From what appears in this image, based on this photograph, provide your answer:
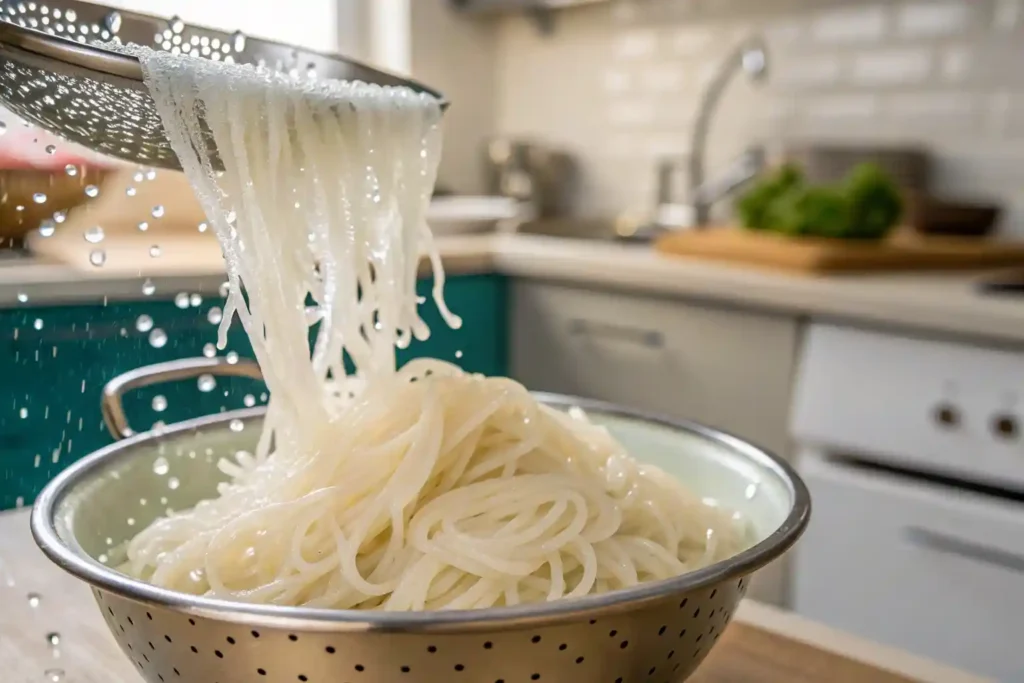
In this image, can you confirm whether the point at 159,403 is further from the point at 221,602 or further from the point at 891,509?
the point at 891,509

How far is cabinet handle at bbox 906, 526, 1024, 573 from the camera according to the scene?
124cm

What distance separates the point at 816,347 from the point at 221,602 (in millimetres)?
1165

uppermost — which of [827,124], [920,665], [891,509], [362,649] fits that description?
[827,124]

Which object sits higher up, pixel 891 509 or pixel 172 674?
pixel 172 674

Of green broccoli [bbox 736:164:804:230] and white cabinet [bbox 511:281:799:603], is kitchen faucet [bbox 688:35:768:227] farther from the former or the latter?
white cabinet [bbox 511:281:799:603]

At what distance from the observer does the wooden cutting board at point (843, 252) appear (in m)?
1.50

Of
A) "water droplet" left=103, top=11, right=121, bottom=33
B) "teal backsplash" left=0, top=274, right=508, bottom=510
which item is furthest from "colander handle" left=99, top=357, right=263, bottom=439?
"water droplet" left=103, top=11, right=121, bottom=33

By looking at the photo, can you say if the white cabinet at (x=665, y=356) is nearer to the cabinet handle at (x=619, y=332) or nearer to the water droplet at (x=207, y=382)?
the cabinet handle at (x=619, y=332)

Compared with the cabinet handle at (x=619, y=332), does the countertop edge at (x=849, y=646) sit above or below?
above

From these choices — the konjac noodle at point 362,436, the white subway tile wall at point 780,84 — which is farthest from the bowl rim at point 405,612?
the white subway tile wall at point 780,84

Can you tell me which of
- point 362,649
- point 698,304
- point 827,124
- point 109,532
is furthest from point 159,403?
point 827,124

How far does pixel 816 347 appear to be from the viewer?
1.42m

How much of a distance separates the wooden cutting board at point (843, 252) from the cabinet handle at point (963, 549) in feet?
1.30

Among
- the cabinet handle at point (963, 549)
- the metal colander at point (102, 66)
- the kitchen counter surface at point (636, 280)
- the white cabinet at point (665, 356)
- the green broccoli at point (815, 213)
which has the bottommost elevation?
the cabinet handle at point (963, 549)
